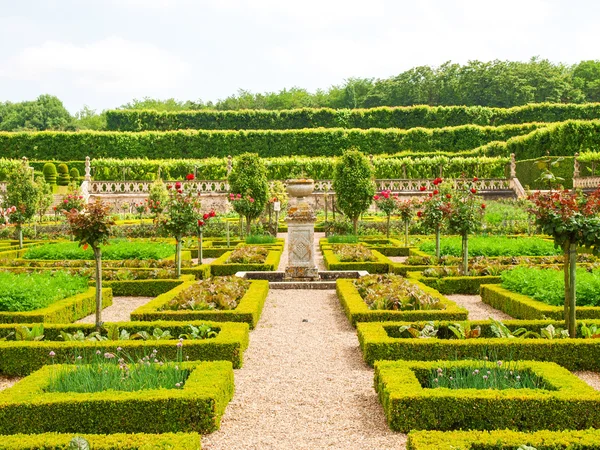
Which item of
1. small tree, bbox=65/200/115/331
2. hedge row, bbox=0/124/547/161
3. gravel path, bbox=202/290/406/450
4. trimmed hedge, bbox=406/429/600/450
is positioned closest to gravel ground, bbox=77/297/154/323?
small tree, bbox=65/200/115/331

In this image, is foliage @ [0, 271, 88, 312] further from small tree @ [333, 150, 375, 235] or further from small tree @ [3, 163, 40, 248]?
small tree @ [333, 150, 375, 235]

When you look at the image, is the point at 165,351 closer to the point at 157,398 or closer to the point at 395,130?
the point at 157,398

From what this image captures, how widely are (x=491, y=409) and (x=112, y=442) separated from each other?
2858mm

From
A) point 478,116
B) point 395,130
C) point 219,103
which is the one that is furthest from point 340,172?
point 219,103

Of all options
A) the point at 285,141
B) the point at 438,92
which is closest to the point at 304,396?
the point at 285,141

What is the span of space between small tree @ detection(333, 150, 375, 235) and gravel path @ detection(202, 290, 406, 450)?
1185 cm

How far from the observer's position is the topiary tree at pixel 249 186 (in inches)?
821

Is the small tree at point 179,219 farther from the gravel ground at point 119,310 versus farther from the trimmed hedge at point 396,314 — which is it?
the trimmed hedge at point 396,314

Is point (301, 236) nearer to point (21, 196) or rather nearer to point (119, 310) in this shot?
point (119, 310)

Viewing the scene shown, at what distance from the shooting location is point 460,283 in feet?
38.4

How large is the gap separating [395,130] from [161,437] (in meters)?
44.9

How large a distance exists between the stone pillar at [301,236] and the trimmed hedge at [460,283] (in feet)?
8.79

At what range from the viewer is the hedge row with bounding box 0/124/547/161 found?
150ft

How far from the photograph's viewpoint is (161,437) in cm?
413
